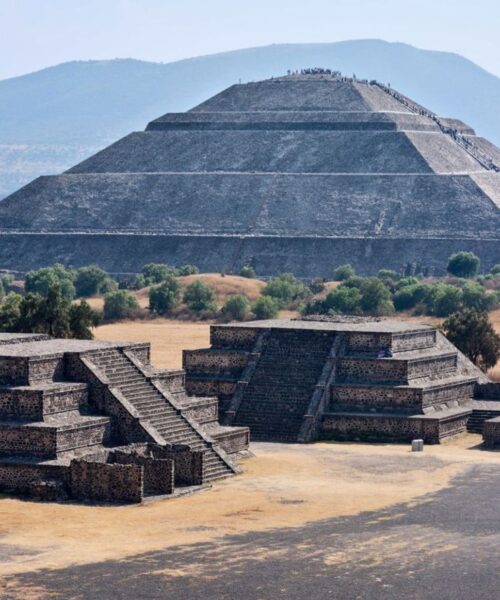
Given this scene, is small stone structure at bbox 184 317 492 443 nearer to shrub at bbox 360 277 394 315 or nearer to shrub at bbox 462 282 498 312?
shrub at bbox 462 282 498 312

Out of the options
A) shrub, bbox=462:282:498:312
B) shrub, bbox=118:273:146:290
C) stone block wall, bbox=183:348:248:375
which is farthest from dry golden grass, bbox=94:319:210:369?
shrub, bbox=118:273:146:290

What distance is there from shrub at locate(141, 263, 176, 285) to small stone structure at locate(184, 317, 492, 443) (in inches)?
2449

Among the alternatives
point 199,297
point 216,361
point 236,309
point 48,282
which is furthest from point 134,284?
point 216,361

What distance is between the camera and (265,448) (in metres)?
47.9

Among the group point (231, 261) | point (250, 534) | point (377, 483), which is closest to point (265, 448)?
point (377, 483)

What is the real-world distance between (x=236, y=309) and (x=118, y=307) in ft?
18.9

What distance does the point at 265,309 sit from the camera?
9275 centimetres

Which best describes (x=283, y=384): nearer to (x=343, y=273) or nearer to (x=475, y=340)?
(x=475, y=340)

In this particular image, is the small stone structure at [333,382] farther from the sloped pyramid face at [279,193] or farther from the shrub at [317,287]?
the sloped pyramid face at [279,193]

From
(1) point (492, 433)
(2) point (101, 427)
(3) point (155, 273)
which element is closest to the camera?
(2) point (101, 427)

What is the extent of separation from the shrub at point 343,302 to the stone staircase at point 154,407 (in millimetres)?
46132

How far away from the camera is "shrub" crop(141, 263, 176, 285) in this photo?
11869 cm

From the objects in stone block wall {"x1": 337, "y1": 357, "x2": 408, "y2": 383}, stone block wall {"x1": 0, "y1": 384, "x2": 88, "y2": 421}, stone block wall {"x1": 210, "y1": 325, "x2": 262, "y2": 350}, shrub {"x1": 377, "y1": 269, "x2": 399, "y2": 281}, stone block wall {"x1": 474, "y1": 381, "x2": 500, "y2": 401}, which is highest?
stone block wall {"x1": 210, "y1": 325, "x2": 262, "y2": 350}

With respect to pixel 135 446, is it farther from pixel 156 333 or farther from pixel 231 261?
pixel 231 261
